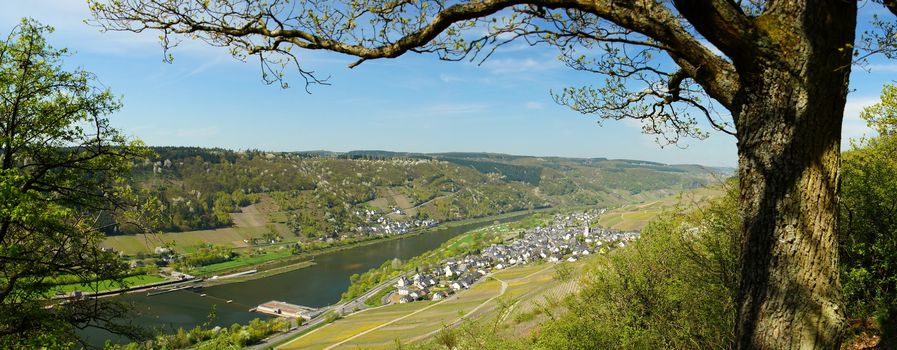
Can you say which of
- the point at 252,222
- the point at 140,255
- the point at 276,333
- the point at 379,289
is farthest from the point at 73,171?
the point at 252,222

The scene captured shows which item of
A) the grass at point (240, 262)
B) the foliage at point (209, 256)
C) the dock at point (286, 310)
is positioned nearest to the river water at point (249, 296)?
the dock at point (286, 310)

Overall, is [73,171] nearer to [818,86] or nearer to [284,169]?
[818,86]

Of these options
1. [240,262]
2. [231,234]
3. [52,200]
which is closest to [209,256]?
[240,262]

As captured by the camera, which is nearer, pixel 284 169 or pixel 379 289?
pixel 379 289

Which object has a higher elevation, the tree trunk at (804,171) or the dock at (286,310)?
the tree trunk at (804,171)

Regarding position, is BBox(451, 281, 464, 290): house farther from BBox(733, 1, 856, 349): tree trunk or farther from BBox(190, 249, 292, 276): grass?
BBox(733, 1, 856, 349): tree trunk

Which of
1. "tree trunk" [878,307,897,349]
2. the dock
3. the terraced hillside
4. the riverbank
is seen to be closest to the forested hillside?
the terraced hillside

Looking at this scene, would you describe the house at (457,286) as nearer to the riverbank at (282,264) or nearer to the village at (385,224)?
the riverbank at (282,264)
